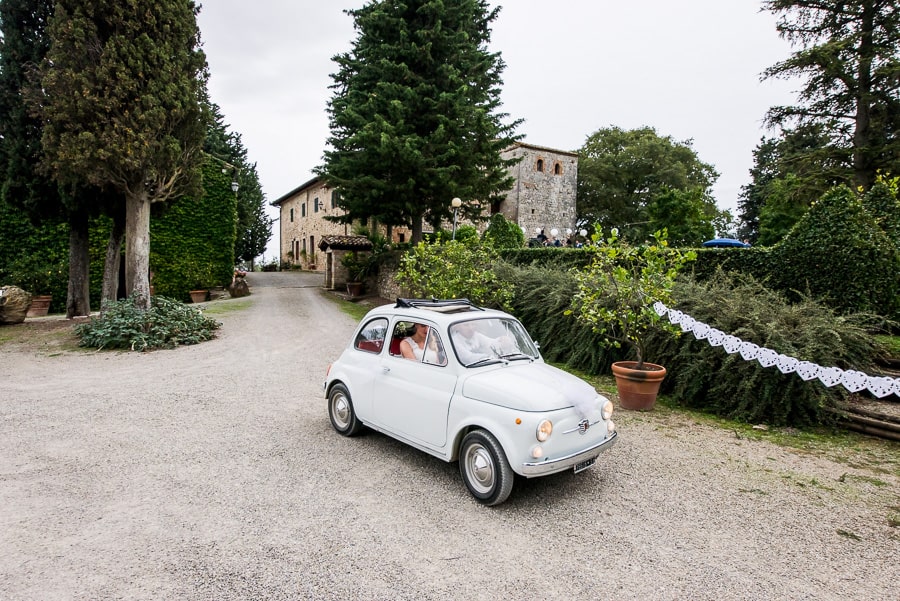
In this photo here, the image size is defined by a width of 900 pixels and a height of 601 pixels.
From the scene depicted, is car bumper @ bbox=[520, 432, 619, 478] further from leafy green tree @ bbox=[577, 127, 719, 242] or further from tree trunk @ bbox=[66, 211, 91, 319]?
leafy green tree @ bbox=[577, 127, 719, 242]

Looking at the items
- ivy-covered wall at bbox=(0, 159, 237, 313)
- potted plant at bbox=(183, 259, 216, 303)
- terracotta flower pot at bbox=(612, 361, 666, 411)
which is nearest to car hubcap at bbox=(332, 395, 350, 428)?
terracotta flower pot at bbox=(612, 361, 666, 411)

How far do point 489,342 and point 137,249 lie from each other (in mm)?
11045

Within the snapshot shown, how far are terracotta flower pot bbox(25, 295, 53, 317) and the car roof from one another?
54.3 ft

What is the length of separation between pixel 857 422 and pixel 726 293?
241 centimetres

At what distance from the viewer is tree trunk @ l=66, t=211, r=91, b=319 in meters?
13.2

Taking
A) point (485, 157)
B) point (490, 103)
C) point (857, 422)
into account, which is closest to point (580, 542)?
point (857, 422)

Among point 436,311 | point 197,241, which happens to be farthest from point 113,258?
point 436,311

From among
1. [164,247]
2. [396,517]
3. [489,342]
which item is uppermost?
[164,247]

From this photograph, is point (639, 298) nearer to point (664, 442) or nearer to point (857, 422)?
point (664, 442)

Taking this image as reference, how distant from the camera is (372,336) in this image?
5.17 m

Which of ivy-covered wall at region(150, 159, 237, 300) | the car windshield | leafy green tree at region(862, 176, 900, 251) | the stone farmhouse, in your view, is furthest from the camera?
the stone farmhouse

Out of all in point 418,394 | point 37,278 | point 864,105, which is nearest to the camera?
point 418,394

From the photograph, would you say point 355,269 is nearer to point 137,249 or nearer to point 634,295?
point 137,249

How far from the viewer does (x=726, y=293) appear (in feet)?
24.2
